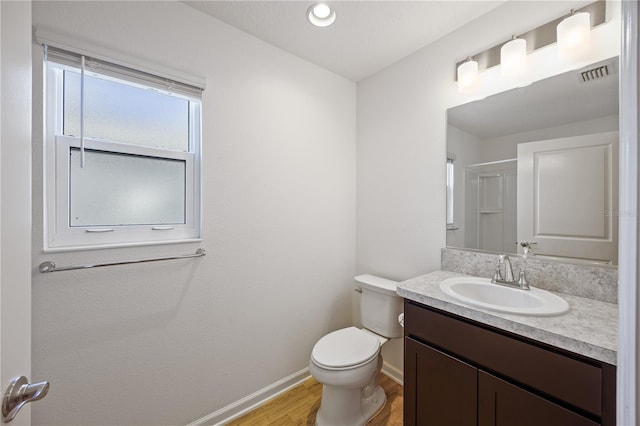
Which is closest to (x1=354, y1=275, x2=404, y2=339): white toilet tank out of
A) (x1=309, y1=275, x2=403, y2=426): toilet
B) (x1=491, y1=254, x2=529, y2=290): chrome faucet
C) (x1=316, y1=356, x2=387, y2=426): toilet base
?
(x1=309, y1=275, x2=403, y2=426): toilet

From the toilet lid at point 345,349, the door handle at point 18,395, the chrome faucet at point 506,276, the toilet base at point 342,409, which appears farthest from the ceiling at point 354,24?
the toilet base at point 342,409

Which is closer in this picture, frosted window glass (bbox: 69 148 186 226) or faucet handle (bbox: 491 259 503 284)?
frosted window glass (bbox: 69 148 186 226)

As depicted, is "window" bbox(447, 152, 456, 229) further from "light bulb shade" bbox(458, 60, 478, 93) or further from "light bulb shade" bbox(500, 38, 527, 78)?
"light bulb shade" bbox(500, 38, 527, 78)

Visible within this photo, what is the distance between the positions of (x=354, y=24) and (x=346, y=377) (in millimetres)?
2072

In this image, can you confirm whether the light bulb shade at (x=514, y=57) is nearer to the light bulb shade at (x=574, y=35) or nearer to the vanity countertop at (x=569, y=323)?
the light bulb shade at (x=574, y=35)

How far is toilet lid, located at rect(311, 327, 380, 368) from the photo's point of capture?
1.44 m

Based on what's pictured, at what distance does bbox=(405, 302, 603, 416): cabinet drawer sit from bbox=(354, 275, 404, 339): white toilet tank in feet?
1.63

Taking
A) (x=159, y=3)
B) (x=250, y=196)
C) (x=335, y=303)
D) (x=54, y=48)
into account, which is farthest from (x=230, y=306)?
(x=159, y=3)

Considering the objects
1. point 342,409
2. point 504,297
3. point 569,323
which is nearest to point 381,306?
point 342,409

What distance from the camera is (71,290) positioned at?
1133 mm

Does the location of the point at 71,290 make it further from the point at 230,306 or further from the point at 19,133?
the point at 19,133

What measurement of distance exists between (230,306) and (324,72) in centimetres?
188

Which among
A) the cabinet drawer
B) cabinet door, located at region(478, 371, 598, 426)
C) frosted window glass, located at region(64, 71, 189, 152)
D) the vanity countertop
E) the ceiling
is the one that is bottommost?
cabinet door, located at region(478, 371, 598, 426)

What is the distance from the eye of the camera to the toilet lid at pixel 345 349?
1438mm
